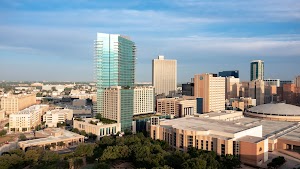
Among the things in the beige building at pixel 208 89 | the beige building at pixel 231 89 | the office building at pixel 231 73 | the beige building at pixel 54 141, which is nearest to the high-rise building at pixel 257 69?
the office building at pixel 231 73

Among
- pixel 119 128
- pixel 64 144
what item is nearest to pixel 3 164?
pixel 64 144

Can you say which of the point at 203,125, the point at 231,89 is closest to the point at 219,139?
the point at 203,125

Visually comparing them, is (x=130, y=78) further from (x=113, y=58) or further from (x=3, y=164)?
(x=3, y=164)

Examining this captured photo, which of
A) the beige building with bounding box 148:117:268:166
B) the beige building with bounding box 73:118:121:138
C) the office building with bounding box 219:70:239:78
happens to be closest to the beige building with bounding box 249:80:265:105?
the office building with bounding box 219:70:239:78

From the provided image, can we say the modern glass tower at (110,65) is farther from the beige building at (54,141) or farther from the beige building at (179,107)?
the beige building at (179,107)

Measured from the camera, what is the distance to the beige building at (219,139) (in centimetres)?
2745

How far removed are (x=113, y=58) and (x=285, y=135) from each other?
2788 cm

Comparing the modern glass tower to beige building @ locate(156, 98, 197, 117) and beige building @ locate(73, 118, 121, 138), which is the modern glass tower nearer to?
beige building @ locate(73, 118, 121, 138)

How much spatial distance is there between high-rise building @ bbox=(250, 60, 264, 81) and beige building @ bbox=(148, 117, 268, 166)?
103 metres

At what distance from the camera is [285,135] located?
116ft

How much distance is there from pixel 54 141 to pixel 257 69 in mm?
116026

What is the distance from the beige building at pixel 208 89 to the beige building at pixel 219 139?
71.2ft

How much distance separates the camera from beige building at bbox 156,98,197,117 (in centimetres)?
5272

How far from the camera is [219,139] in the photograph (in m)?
28.1
